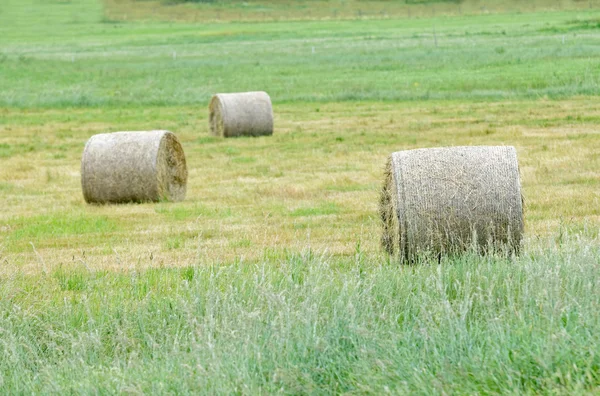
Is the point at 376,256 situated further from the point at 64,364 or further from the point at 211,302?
the point at 64,364

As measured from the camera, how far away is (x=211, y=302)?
7.28m

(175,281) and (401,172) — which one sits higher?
(401,172)

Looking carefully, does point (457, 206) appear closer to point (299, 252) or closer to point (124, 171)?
point (299, 252)

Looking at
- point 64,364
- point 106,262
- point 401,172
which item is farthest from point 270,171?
point 64,364

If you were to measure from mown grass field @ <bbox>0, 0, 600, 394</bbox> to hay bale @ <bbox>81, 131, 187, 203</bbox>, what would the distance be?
1.54ft

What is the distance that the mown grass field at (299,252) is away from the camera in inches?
242

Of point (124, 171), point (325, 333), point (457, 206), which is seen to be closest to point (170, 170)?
point (124, 171)

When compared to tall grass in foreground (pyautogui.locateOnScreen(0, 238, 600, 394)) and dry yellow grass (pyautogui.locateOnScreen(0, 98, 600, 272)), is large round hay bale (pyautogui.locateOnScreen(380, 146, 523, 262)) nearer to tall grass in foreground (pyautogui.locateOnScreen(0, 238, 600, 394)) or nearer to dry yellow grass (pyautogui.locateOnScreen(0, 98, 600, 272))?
dry yellow grass (pyautogui.locateOnScreen(0, 98, 600, 272))

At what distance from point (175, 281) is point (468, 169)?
2684 mm

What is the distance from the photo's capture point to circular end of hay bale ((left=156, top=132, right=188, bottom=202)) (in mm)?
15383

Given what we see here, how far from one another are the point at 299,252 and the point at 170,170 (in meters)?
5.94

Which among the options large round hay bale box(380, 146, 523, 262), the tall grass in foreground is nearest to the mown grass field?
the tall grass in foreground

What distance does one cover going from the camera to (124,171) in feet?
49.6

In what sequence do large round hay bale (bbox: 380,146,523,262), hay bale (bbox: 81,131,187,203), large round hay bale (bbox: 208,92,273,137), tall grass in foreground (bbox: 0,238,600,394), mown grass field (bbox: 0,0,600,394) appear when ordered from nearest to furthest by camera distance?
tall grass in foreground (bbox: 0,238,600,394)
mown grass field (bbox: 0,0,600,394)
large round hay bale (bbox: 380,146,523,262)
hay bale (bbox: 81,131,187,203)
large round hay bale (bbox: 208,92,273,137)
